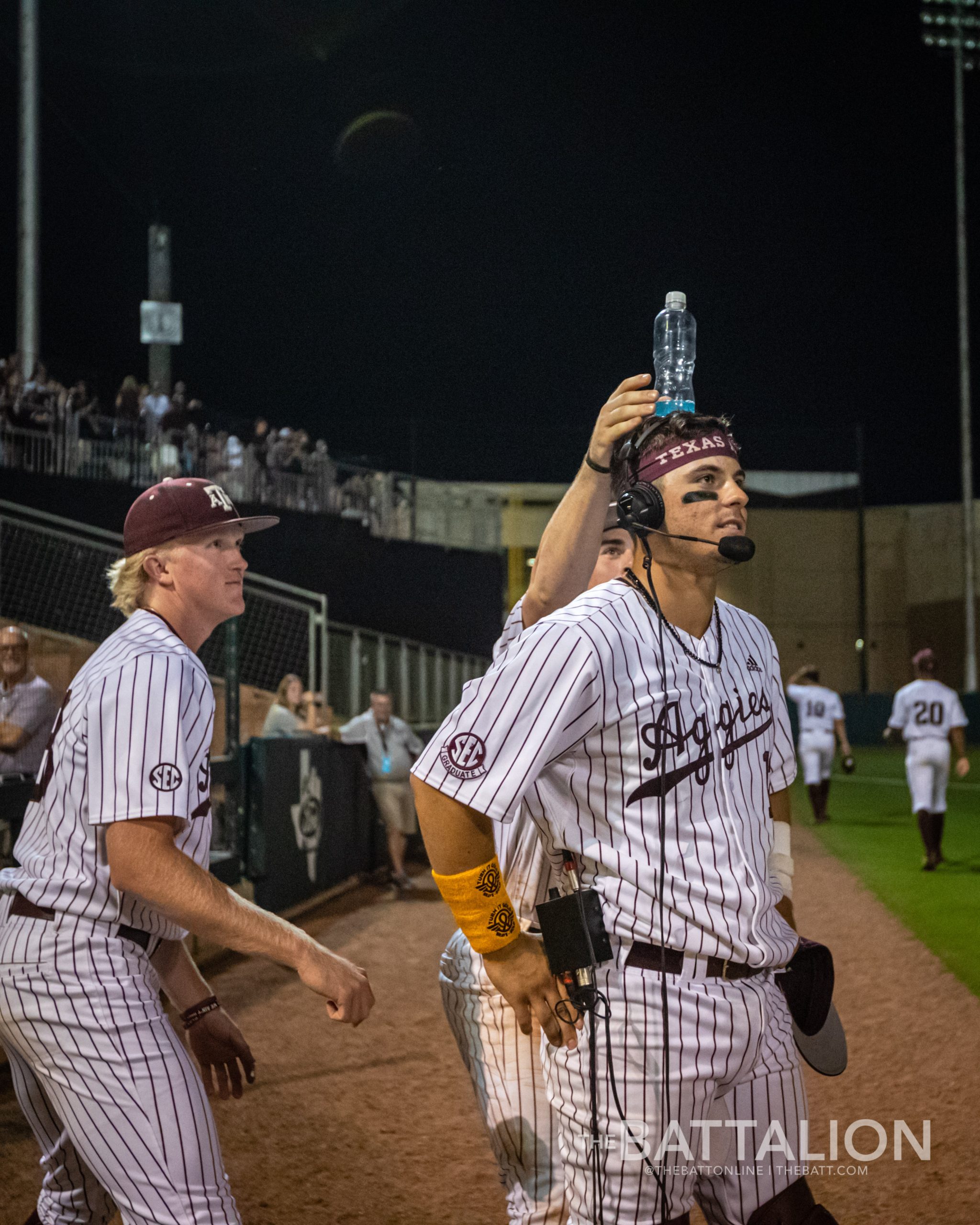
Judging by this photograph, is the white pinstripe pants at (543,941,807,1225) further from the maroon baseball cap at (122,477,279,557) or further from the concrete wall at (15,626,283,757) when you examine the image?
the concrete wall at (15,626,283,757)

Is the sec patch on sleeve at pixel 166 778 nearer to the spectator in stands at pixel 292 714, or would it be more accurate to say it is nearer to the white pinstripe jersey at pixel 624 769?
the white pinstripe jersey at pixel 624 769

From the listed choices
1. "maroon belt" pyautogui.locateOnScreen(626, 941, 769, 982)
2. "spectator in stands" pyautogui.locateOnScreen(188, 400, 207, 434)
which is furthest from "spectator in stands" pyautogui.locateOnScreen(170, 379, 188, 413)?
"maroon belt" pyautogui.locateOnScreen(626, 941, 769, 982)

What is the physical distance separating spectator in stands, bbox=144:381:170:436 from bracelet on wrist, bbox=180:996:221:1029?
53.5 feet

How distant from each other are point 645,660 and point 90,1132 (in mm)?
1613

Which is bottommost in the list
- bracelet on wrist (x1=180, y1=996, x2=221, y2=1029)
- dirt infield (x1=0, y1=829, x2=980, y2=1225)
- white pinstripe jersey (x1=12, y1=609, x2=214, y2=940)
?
A: dirt infield (x1=0, y1=829, x2=980, y2=1225)

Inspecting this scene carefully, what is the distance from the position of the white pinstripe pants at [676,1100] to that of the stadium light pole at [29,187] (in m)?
19.9

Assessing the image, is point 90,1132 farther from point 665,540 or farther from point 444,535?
point 444,535

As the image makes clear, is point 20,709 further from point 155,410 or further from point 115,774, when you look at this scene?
point 155,410

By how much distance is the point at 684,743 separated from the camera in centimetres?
251

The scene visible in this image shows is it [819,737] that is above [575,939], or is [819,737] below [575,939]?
below

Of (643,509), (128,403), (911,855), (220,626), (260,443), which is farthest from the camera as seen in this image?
(260,443)

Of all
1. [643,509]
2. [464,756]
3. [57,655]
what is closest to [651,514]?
[643,509]

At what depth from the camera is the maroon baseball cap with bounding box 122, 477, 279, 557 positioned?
3.02 metres

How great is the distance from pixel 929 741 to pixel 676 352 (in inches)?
416
